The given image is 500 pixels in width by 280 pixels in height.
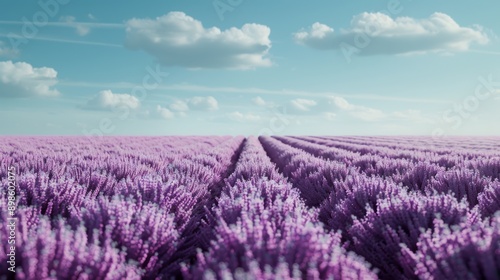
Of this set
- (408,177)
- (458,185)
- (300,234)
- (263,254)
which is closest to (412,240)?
(300,234)

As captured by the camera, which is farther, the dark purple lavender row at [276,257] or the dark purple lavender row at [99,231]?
the dark purple lavender row at [99,231]

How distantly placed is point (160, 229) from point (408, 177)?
419 centimetres

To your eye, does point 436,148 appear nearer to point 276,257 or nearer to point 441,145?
point 441,145

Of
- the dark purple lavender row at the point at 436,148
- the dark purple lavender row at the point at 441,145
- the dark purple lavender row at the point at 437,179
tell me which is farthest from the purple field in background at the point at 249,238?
the dark purple lavender row at the point at 441,145

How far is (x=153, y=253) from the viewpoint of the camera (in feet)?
7.60

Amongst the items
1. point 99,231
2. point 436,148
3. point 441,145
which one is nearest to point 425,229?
point 99,231

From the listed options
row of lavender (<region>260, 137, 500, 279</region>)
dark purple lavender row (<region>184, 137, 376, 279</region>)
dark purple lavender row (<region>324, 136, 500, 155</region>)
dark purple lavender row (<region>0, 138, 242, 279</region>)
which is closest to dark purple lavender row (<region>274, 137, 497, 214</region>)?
row of lavender (<region>260, 137, 500, 279</region>)

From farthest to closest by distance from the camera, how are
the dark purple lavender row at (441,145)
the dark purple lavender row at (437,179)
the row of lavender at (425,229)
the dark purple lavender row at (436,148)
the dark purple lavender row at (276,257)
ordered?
the dark purple lavender row at (441,145) < the dark purple lavender row at (436,148) < the dark purple lavender row at (437,179) < the row of lavender at (425,229) < the dark purple lavender row at (276,257)

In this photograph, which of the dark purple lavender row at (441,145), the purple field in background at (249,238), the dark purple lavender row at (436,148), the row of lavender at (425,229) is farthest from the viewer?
the dark purple lavender row at (441,145)

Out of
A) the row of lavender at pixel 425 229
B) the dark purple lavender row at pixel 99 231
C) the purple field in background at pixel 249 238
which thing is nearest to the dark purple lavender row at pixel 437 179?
the row of lavender at pixel 425 229

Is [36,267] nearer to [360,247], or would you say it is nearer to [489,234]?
[360,247]

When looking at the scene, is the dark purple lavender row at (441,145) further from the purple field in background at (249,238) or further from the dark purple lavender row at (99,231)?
the dark purple lavender row at (99,231)

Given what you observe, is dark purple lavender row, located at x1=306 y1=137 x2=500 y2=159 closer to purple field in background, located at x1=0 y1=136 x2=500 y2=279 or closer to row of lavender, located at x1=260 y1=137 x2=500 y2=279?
row of lavender, located at x1=260 y1=137 x2=500 y2=279

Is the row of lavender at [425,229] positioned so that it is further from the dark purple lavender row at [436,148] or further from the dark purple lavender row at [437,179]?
the dark purple lavender row at [436,148]
